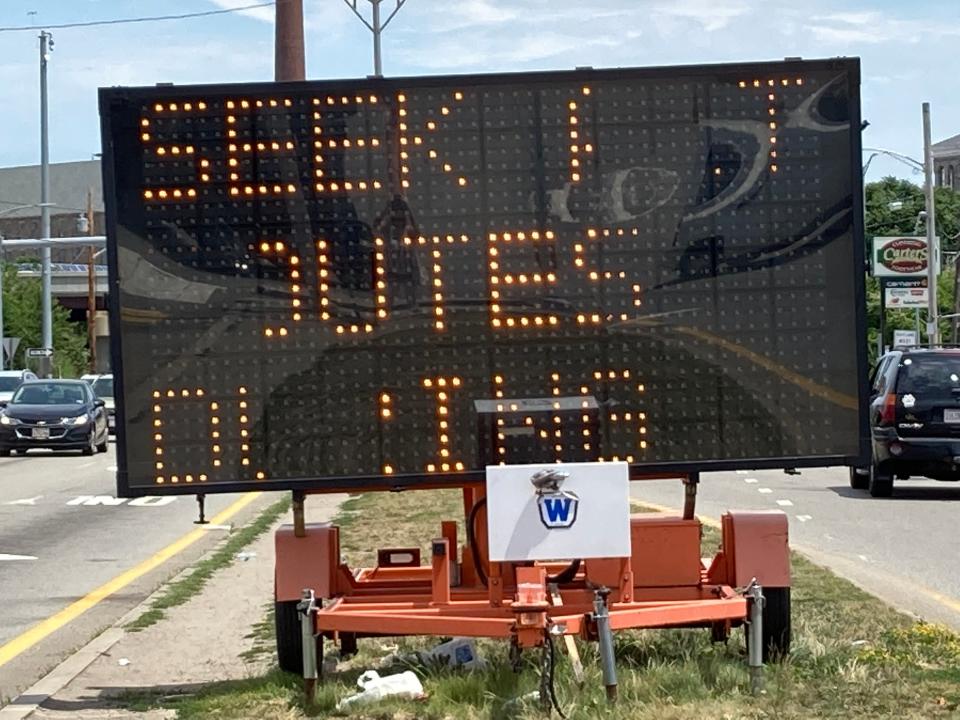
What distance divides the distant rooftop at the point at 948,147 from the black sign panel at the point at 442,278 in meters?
163

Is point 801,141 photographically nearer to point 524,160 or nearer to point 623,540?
point 524,160

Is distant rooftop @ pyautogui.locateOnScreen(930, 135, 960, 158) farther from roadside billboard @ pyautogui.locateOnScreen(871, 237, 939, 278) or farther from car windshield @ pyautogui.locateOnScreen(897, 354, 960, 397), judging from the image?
car windshield @ pyautogui.locateOnScreen(897, 354, 960, 397)

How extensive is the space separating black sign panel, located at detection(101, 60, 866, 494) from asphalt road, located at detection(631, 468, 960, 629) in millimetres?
3709

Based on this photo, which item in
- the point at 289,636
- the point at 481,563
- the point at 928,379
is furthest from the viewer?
the point at 928,379

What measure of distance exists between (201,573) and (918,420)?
10.3 metres

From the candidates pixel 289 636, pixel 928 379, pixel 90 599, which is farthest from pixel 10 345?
pixel 289 636

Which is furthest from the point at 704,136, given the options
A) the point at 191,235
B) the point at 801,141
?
the point at 191,235

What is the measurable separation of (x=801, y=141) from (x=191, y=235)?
258 centimetres

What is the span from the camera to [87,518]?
65.7ft

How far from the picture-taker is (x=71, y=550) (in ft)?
54.4

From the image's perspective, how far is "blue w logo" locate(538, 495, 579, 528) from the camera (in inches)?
288

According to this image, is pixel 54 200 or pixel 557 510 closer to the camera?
pixel 557 510

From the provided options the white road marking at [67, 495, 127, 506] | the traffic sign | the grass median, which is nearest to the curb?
the grass median

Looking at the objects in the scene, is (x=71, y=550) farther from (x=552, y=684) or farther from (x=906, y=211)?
(x=906, y=211)
